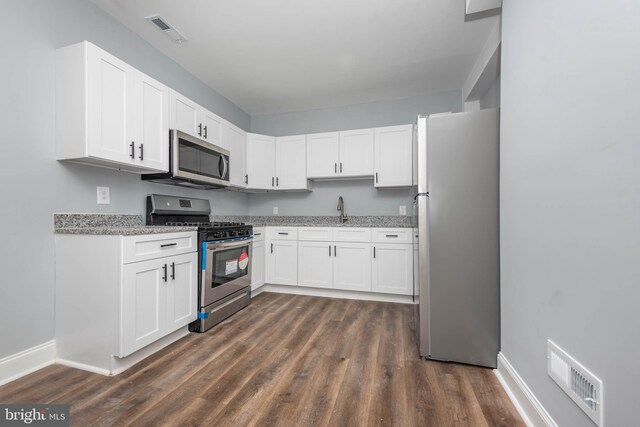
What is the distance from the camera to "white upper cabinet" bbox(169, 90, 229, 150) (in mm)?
2506

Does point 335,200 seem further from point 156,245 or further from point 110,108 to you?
point 110,108

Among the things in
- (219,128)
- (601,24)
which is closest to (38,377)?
(219,128)

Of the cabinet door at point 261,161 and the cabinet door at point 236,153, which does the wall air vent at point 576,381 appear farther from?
the cabinet door at point 261,161

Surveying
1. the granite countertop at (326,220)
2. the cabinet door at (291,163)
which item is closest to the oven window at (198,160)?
the granite countertop at (326,220)

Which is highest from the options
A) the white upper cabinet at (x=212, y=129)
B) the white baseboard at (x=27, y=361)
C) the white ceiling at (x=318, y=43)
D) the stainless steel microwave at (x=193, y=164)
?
the white ceiling at (x=318, y=43)

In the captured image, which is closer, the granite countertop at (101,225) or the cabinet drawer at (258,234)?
the granite countertop at (101,225)

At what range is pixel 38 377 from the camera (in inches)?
64.8

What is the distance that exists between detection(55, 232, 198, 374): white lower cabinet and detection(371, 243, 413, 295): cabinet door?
2.19 meters

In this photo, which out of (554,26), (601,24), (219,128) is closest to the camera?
(601,24)

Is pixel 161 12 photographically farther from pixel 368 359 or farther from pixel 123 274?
pixel 368 359

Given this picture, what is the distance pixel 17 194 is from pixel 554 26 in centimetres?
302

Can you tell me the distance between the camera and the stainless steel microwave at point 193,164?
243 cm

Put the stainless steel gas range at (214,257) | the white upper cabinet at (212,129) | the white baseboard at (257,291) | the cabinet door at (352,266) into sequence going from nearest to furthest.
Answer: the stainless steel gas range at (214,257), the white upper cabinet at (212,129), the cabinet door at (352,266), the white baseboard at (257,291)

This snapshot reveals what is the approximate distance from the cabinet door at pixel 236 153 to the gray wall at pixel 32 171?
4.52 feet
